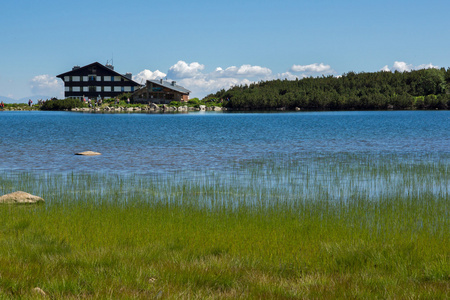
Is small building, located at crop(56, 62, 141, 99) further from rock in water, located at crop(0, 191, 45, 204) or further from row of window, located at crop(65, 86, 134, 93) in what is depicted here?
rock in water, located at crop(0, 191, 45, 204)

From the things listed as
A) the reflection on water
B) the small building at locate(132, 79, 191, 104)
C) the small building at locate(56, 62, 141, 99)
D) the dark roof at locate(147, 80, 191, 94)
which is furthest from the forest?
the reflection on water

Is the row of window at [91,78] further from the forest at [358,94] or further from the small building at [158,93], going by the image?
the forest at [358,94]

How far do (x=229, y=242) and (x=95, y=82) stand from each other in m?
145

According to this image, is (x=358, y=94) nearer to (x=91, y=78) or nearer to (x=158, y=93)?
(x=158, y=93)

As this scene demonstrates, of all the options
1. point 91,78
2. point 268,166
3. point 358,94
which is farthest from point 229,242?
point 358,94

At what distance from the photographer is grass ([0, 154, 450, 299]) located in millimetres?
6203

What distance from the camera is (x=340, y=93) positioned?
579 ft

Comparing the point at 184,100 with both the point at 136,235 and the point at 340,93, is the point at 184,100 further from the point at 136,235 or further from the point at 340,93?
the point at 136,235

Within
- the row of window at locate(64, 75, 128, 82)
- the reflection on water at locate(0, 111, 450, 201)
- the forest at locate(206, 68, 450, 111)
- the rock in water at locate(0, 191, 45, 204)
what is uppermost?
the row of window at locate(64, 75, 128, 82)

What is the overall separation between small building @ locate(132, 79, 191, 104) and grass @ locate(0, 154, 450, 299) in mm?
128549

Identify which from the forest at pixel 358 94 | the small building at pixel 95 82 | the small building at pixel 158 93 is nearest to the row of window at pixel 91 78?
the small building at pixel 95 82

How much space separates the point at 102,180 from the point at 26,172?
4.85m

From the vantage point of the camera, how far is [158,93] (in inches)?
5738

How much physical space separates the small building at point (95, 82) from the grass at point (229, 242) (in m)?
135
